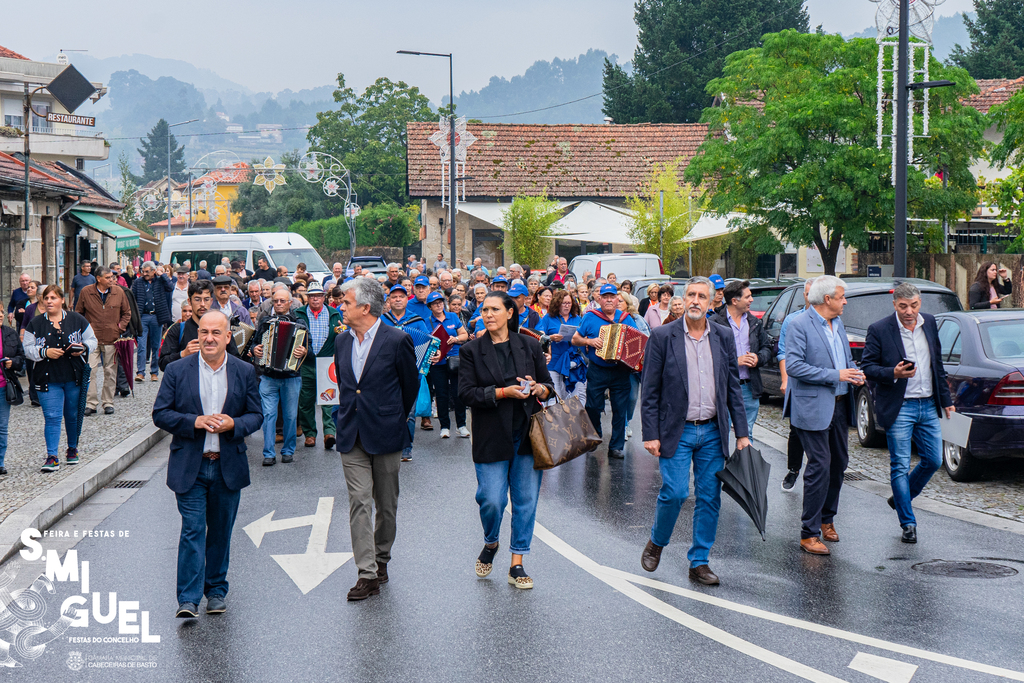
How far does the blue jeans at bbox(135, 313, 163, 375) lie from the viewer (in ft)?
62.0

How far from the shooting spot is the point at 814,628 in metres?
5.88

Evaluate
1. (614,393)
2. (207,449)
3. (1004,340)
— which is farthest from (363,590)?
(1004,340)

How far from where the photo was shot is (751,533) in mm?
8117

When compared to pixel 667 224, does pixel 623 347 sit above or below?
below

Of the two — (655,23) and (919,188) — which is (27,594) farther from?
(655,23)

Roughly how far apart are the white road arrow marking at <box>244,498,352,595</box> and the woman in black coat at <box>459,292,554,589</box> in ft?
3.45

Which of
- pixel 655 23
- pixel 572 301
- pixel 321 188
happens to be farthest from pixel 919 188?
pixel 321 188

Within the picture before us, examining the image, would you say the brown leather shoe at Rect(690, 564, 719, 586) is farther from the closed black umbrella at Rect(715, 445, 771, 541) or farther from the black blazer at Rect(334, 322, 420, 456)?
the black blazer at Rect(334, 322, 420, 456)

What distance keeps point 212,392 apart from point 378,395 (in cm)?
102

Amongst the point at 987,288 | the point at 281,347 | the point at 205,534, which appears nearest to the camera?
the point at 205,534

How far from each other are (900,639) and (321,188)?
285ft

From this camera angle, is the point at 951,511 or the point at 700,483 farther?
the point at 951,511

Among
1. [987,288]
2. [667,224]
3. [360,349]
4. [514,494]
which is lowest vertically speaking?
[514,494]

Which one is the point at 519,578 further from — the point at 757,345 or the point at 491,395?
the point at 757,345
